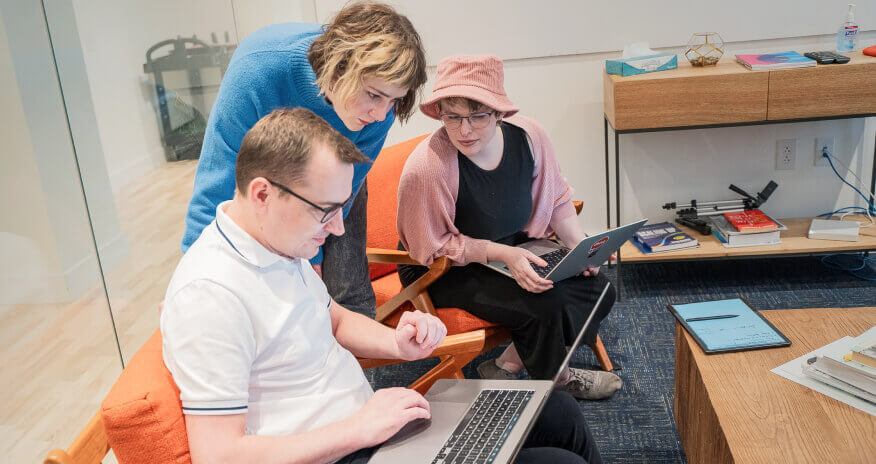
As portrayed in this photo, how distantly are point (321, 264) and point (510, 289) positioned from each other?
2.13 ft

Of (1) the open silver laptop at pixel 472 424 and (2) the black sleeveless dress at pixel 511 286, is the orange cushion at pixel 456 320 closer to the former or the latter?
(2) the black sleeveless dress at pixel 511 286

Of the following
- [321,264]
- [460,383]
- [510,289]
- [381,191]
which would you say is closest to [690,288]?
[510,289]

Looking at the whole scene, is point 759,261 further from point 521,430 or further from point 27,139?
point 27,139

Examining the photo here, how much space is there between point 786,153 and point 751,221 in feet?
1.72

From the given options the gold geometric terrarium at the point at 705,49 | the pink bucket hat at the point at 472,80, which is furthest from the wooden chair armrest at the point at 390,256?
the gold geometric terrarium at the point at 705,49

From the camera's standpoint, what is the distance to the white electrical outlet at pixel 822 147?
143 inches

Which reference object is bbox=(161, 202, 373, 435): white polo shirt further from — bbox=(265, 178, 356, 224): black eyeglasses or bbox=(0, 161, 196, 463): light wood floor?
bbox=(0, 161, 196, 463): light wood floor

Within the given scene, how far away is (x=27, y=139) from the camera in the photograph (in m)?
2.15

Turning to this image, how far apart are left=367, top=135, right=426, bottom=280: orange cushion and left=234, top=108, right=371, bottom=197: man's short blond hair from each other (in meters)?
1.59

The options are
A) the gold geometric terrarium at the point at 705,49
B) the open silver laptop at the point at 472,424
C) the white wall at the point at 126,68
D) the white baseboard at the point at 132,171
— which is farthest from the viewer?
the gold geometric terrarium at the point at 705,49

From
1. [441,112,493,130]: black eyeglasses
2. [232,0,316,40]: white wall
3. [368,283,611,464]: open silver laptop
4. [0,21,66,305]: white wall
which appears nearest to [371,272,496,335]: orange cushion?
[441,112,493,130]: black eyeglasses

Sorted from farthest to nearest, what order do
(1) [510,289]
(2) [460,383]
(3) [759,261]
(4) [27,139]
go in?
1. (3) [759,261]
2. (1) [510,289]
3. (4) [27,139]
4. (2) [460,383]

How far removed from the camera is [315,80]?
1.74m

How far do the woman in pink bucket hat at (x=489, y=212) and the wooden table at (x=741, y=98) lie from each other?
0.90 meters
